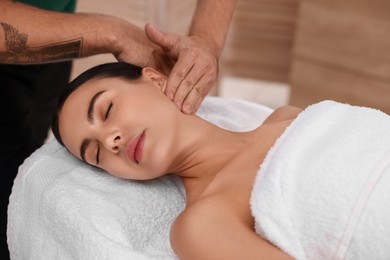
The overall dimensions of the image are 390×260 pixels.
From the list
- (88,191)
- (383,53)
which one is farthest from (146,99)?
(383,53)

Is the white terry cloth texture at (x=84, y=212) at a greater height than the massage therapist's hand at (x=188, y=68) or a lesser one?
lesser

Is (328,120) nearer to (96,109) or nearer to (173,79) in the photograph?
(173,79)

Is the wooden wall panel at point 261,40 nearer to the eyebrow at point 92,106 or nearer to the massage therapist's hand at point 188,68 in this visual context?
the massage therapist's hand at point 188,68

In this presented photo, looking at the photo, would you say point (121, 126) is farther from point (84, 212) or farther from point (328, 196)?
point (328, 196)

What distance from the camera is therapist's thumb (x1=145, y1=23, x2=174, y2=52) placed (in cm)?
144

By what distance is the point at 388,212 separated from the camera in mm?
1098

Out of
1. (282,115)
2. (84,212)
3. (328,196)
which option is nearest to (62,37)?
(84,212)

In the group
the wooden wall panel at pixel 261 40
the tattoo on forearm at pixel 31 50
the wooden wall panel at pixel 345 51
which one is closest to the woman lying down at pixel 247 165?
the tattoo on forearm at pixel 31 50

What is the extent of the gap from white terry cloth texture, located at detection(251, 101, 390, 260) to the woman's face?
0.24 meters

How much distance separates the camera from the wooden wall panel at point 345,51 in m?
2.31

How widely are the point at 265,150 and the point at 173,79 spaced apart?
269 millimetres

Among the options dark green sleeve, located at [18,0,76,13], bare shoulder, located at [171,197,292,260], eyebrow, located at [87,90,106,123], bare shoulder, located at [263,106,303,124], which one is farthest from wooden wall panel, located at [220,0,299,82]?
bare shoulder, located at [171,197,292,260]

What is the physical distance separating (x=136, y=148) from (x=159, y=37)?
1.07 ft

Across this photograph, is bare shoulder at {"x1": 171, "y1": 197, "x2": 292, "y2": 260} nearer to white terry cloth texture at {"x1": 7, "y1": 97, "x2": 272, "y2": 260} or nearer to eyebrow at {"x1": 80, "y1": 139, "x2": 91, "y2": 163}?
white terry cloth texture at {"x1": 7, "y1": 97, "x2": 272, "y2": 260}
